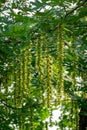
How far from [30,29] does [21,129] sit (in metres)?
2.36

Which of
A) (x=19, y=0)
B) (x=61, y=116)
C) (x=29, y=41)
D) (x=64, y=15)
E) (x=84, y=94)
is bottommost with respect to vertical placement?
(x=61, y=116)

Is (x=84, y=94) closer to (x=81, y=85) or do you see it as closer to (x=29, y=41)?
(x=81, y=85)

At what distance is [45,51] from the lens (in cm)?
323

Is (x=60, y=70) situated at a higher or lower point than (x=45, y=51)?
lower

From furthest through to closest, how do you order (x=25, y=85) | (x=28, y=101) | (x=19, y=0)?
(x=19, y=0) → (x=28, y=101) → (x=25, y=85)

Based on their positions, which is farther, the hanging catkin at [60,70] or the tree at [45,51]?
the tree at [45,51]

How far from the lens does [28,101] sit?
6434 millimetres

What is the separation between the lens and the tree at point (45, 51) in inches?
121

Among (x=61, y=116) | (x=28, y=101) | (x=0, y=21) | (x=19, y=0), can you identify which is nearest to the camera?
(x=0, y=21)

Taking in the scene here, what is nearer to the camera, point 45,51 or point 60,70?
point 60,70

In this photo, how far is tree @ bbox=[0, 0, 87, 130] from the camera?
10.1 ft

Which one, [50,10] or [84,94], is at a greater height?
[50,10]

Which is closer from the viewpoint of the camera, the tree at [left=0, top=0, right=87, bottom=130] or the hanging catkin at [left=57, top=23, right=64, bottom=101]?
the hanging catkin at [left=57, top=23, right=64, bottom=101]

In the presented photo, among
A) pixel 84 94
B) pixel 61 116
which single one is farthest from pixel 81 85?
pixel 61 116
